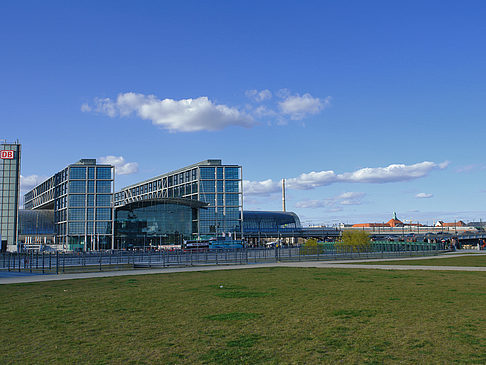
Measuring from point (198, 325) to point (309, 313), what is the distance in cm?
347

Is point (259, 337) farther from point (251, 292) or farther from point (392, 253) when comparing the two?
point (392, 253)

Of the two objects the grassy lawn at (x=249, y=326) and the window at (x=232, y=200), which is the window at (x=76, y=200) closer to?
the window at (x=232, y=200)

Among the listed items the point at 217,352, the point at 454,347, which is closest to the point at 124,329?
the point at 217,352

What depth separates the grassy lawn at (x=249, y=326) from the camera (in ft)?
28.0

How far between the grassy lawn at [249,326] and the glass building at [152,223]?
12189 cm

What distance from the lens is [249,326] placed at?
37.0 ft

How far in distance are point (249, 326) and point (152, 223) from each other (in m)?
132

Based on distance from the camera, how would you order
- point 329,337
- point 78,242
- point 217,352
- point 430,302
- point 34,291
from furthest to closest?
point 78,242 → point 34,291 → point 430,302 → point 329,337 → point 217,352

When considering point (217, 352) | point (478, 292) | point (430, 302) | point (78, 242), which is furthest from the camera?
point (78, 242)

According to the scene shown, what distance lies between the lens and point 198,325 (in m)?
11.5

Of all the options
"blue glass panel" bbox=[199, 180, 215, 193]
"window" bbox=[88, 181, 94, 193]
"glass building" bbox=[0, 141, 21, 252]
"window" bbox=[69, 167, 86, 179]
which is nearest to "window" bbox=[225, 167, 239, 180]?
"blue glass panel" bbox=[199, 180, 215, 193]

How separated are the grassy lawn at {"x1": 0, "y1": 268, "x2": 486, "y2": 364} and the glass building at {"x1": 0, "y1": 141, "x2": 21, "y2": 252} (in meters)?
111

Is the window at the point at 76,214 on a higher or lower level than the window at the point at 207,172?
lower

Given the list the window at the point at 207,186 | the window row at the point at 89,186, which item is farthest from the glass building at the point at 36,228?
the window at the point at 207,186
